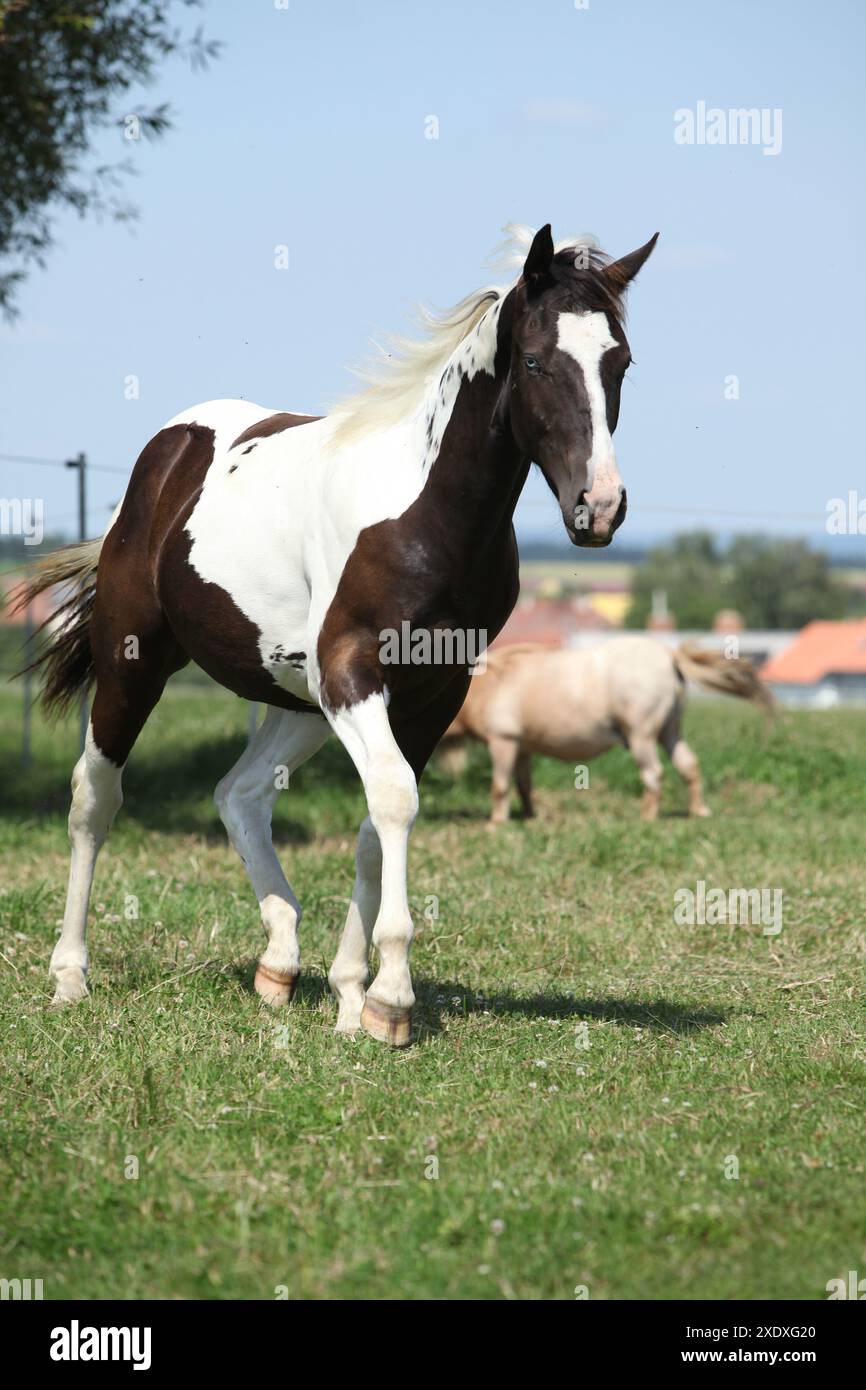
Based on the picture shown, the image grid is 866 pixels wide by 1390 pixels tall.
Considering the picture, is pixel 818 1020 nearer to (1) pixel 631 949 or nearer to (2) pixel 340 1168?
(1) pixel 631 949

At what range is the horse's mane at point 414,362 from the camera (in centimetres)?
498

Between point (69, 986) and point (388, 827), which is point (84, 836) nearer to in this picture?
point (69, 986)

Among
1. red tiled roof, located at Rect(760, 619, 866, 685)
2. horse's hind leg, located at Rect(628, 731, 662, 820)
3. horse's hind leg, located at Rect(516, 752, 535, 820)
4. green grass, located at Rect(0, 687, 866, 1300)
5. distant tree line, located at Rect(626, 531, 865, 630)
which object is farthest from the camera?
distant tree line, located at Rect(626, 531, 865, 630)

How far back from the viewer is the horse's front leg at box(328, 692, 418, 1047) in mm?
4715

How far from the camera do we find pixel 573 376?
437cm

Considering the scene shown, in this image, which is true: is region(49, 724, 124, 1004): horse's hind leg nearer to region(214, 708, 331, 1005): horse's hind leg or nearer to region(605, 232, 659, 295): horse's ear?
region(214, 708, 331, 1005): horse's hind leg

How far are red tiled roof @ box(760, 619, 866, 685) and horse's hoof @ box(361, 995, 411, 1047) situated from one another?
72.2 metres

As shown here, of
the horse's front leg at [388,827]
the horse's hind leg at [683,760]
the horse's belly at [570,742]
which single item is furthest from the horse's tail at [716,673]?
the horse's front leg at [388,827]

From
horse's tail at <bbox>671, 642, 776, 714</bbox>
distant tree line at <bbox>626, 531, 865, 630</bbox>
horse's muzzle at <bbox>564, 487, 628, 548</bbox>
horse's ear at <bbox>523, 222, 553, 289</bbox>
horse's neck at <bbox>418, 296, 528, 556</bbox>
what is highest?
distant tree line at <bbox>626, 531, 865, 630</bbox>

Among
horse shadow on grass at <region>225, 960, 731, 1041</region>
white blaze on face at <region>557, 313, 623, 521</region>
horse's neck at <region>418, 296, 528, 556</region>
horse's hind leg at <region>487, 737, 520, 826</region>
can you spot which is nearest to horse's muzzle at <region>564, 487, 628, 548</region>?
white blaze on face at <region>557, 313, 623, 521</region>

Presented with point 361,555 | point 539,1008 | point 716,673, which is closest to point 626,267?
point 361,555

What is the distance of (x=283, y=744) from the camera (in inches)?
243
